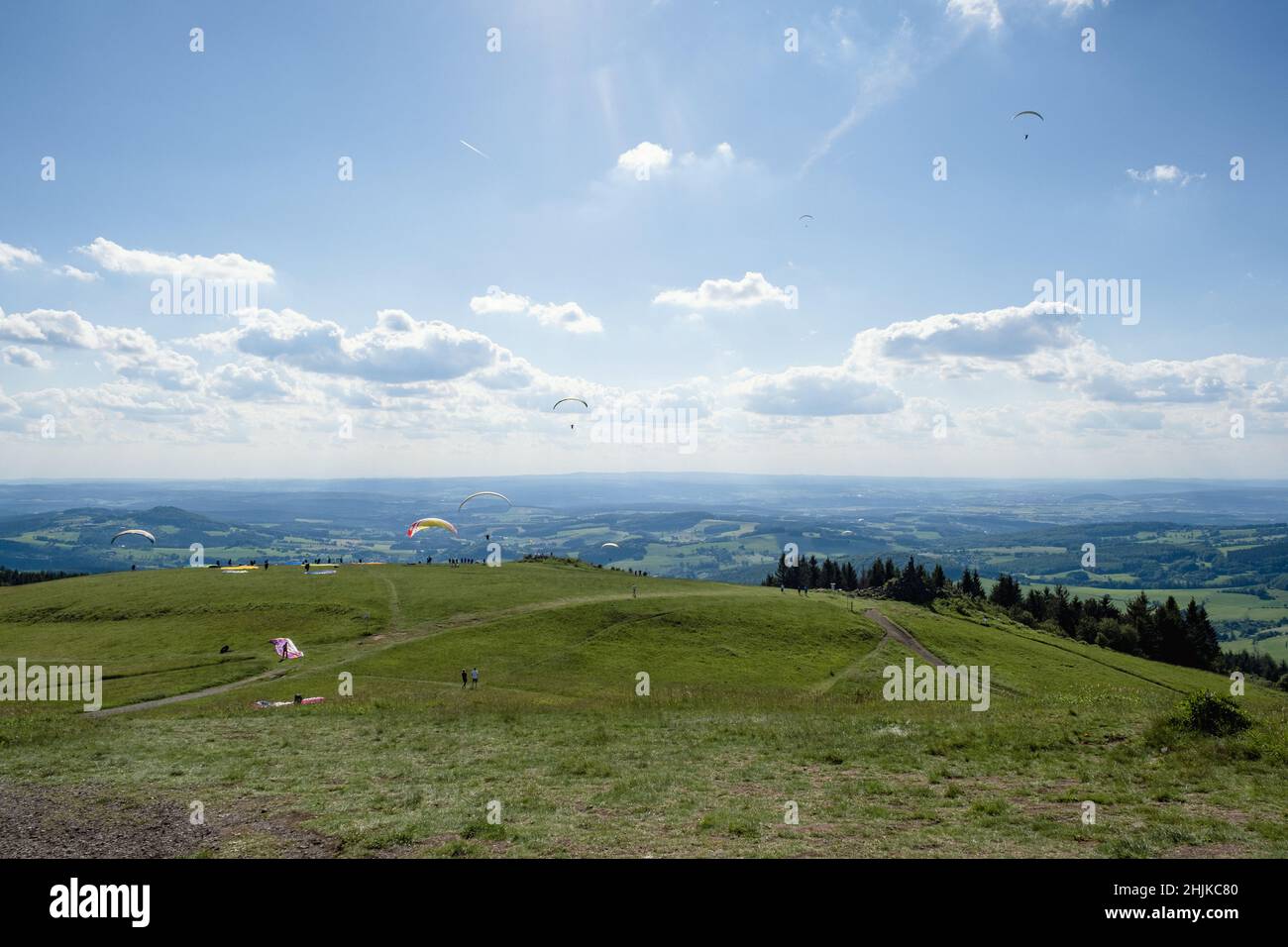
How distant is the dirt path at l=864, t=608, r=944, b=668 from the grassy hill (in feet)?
25.6

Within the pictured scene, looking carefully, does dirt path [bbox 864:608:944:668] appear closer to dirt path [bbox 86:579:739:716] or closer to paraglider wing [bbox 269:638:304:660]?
dirt path [bbox 86:579:739:716]

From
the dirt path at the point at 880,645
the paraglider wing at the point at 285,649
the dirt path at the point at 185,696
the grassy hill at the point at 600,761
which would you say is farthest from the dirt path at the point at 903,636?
the dirt path at the point at 185,696

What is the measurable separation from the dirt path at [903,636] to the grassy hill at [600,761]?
7.81m

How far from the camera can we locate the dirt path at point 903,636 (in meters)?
64.7

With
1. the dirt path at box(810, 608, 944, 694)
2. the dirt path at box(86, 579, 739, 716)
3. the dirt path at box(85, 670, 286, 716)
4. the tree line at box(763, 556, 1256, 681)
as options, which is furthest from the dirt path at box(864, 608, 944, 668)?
the dirt path at box(85, 670, 286, 716)

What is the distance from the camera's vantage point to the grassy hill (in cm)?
1379

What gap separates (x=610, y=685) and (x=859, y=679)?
902 inches

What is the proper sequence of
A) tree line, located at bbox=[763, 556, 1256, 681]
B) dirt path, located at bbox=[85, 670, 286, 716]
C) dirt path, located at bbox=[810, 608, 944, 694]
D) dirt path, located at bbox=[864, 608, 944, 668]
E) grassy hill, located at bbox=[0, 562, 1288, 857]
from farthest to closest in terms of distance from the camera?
tree line, located at bbox=[763, 556, 1256, 681], dirt path, located at bbox=[864, 608, 944, 668], dirt path, located at bbox=[810, 608, 944, 694], dirt path, located at bbox=[85, 670, 286, 716], grassy hill, located at bbox=[0, 562, 1288, 857]

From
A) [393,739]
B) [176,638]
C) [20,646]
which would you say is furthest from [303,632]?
[393,739]

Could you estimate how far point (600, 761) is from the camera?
21453 millimetres
